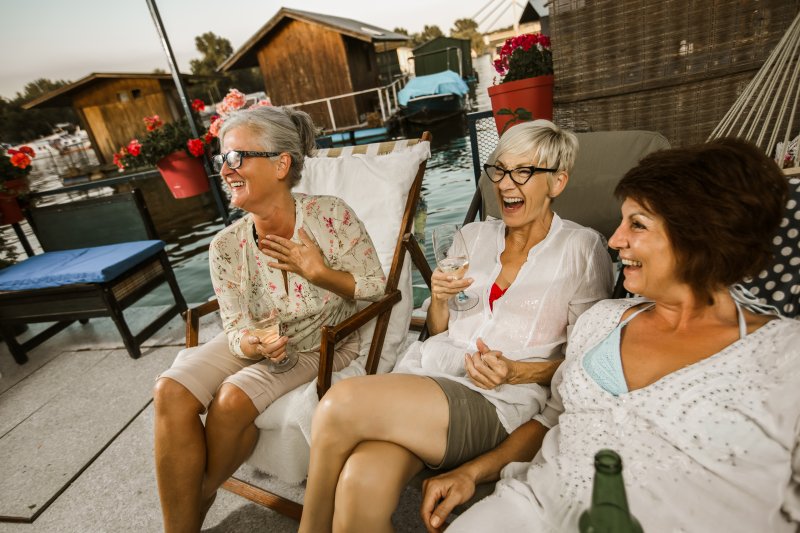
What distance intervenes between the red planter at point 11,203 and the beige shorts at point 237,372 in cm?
334

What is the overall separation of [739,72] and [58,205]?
557 centimetres

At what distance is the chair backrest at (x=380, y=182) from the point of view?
235 cm

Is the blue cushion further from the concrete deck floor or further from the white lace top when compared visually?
the white lace top

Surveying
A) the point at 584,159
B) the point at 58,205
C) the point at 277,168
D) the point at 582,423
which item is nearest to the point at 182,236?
the point at 58,205

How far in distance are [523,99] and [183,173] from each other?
3152 mm

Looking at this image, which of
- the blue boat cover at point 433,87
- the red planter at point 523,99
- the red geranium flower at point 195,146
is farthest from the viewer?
the blue boat cover at point 433,87

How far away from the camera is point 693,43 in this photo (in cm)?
269

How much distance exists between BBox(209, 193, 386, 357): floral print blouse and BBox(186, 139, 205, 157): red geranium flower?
2225 millimetres

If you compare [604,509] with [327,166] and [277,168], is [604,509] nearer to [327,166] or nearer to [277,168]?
[277,168]

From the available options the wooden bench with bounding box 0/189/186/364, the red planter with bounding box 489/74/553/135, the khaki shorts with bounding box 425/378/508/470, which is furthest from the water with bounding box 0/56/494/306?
the khaki shorts with bounding box 425/378/508/470

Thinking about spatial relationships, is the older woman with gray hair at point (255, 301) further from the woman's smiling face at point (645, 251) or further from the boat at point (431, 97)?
the boat at point (431, 97)

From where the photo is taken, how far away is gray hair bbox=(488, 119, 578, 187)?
5.00 feet

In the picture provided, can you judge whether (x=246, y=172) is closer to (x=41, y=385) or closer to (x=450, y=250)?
(x=450, y=250)

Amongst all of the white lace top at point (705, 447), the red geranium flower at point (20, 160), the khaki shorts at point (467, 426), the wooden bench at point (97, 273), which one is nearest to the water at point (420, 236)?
the red geranium flower at point (20, 160)
